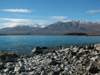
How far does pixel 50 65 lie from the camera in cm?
1348

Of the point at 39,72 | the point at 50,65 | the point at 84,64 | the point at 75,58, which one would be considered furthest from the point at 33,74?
the point at 75,58

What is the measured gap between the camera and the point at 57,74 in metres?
10.9

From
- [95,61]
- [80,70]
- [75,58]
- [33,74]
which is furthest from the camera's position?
[75,58]

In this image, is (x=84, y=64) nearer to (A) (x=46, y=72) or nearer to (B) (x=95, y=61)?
(B) (x=95, y=61)

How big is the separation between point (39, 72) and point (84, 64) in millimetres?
5300

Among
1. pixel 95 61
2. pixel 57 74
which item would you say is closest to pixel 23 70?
pixel 57 74

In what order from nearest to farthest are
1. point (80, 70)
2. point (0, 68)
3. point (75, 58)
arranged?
1. point (80, 70)
2. point (0, 68)
3. point (75, 58)

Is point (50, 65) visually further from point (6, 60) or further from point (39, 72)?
point (6, 60)

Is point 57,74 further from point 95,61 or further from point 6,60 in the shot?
point 6,60

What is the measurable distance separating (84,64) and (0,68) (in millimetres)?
8957

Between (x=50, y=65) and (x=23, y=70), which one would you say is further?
(x=50, y=65)

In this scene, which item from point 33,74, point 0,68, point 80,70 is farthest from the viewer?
point 0,68

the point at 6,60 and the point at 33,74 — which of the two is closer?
the point at 33,74

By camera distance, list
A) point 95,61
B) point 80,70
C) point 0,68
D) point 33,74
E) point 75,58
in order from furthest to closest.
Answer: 1. point 75,58
2. point 95,61
3. point 0,68
4. point 80,70
5. point 33,74
